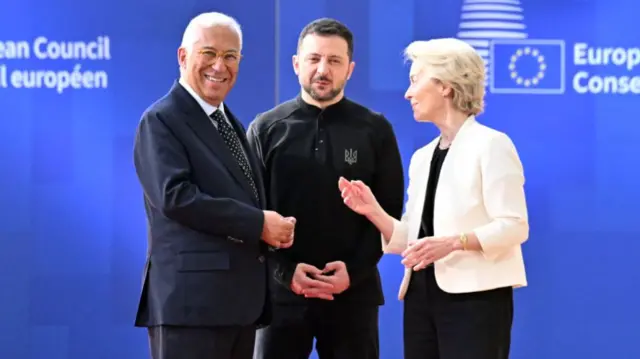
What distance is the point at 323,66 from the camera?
12.0 ft

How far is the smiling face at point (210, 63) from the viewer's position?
318 cm

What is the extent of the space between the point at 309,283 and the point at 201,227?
66 cm

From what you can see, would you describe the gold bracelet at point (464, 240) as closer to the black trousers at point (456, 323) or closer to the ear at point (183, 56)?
the black trousers at point (456, 323)

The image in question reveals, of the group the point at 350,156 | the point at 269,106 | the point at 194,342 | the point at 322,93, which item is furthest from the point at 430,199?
the point at 269,106

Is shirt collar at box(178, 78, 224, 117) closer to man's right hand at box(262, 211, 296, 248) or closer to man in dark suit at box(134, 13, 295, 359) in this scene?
man in dark suit at box(134, 13, 295, 359)

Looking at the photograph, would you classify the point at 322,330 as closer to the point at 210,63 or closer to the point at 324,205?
the point at 324,205

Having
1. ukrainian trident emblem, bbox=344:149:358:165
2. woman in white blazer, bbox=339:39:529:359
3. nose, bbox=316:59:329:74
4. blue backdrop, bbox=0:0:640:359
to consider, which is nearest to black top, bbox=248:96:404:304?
ukrainian trident emblem, bbox=344:149:358:165

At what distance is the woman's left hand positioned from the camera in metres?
3.06

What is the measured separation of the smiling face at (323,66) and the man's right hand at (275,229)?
74 cm

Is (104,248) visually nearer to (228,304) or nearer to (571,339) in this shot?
(228,304)

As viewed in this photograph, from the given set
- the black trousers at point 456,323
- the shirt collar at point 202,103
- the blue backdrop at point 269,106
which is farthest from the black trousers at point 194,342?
the blue backdrop at point 269,106

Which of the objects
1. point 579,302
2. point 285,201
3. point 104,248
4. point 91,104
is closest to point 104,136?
point 91,104

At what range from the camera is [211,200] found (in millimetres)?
2963

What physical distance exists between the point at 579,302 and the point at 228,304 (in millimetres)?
2465
